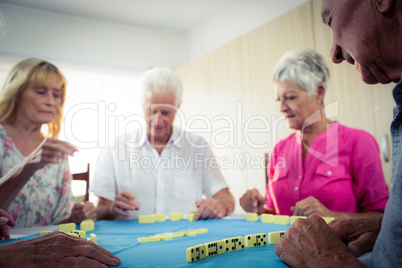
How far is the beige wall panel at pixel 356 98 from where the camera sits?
2.38 metres

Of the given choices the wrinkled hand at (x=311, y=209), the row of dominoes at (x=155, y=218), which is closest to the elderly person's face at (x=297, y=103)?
the wrinkled hand at (x=311, y=209)

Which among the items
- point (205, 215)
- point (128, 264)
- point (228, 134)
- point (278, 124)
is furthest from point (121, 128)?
point (128, 264)

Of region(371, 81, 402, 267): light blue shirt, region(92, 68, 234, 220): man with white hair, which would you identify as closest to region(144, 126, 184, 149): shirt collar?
region(92, 68, 234, 220): man with white hair

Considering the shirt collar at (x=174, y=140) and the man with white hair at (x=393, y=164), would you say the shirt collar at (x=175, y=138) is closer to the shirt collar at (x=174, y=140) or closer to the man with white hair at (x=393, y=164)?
the shirt collar at (x=174, y=140)

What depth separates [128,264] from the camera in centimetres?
90

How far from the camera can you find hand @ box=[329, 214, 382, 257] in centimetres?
98

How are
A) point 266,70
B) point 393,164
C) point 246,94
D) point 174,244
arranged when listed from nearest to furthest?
1. point 393,164
2. point 174,244
3. point 266,70
4. point 246,94

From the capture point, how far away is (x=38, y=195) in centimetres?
211

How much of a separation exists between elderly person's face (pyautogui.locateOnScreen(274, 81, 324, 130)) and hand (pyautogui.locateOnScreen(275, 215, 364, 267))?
4.02ft

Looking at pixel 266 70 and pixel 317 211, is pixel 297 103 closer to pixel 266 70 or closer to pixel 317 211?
pixel 317 211

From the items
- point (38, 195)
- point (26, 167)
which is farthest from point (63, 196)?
point (26, 167)

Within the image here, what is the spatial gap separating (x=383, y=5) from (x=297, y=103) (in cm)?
129

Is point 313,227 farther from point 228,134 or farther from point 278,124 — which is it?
point 228,134

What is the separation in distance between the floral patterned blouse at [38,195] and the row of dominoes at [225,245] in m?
1.46
